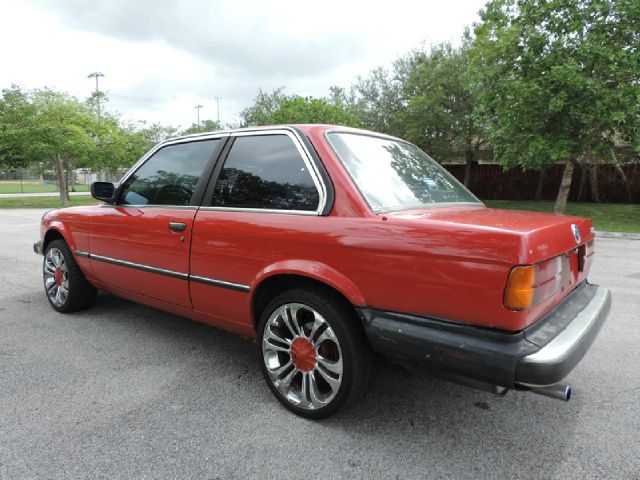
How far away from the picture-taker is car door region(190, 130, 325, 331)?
2.49 metres

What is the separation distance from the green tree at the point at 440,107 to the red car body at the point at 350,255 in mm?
19062

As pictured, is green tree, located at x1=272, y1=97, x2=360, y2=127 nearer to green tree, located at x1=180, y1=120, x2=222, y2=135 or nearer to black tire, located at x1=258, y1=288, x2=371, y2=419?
black tire, located at x1=258, y1=288, x2=371, y2=419

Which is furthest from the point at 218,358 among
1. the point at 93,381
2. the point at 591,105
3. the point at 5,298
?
the point at 591,105

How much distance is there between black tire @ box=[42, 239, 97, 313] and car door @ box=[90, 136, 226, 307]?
444 mm

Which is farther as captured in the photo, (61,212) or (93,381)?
(61,212)

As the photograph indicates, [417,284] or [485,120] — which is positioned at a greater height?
[485,120]

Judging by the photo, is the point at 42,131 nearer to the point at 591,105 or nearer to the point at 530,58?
the point at 530,58

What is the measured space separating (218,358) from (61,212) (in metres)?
2.45

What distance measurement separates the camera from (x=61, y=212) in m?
4.33

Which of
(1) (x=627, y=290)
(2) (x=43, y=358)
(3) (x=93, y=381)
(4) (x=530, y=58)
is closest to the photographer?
(3) (x=93, y=381)

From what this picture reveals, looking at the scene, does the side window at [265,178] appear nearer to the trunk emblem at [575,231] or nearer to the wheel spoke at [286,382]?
the wheel spoke at [286,382]

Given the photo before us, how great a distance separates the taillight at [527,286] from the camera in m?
1.79

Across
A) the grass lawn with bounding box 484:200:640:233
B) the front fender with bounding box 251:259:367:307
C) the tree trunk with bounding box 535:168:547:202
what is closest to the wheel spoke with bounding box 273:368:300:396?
the front fender with bounding box 251:259:367:307

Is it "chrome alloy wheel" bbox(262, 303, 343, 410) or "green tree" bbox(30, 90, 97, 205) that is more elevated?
"green tree" bbox(30, 90, 97, 205)
